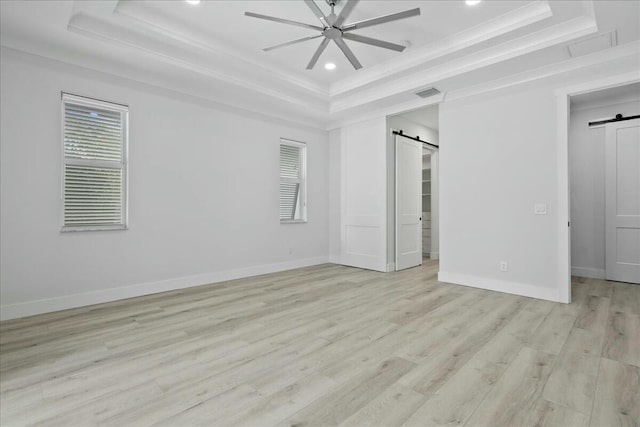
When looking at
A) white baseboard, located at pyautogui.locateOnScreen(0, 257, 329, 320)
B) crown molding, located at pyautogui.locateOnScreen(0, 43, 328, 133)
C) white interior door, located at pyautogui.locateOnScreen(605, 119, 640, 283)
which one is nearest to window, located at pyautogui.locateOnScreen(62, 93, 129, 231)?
crown molding, located at pyautogui.locateOnScreen(0, 43, 328, 133)

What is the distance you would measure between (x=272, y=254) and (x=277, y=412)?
3904 millimetres

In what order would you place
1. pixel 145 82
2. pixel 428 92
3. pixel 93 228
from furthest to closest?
1. pixel 428 92
2. pixel 145 82
3. pixel 93 228

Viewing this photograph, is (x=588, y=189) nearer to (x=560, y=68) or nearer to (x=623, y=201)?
(x=623, y=201)

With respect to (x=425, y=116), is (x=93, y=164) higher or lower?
lower

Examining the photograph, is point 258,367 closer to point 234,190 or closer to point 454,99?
point 234,190

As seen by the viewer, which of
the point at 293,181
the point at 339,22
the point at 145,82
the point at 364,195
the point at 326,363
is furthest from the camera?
the point at 293,181

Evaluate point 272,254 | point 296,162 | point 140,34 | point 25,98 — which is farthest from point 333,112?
point 25,98

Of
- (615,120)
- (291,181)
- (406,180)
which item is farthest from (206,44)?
(615,120)

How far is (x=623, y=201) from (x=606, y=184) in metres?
0.33

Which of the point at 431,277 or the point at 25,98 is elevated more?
the point at 25,98

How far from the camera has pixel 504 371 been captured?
2.11 metres

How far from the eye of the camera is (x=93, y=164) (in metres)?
3.68

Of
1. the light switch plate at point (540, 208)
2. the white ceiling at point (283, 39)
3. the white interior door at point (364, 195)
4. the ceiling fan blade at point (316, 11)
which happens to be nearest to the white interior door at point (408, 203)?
the white interior door at point (364, 195)

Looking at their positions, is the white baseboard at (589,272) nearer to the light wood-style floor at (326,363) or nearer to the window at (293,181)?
the light wood-style floor at (326,363)
